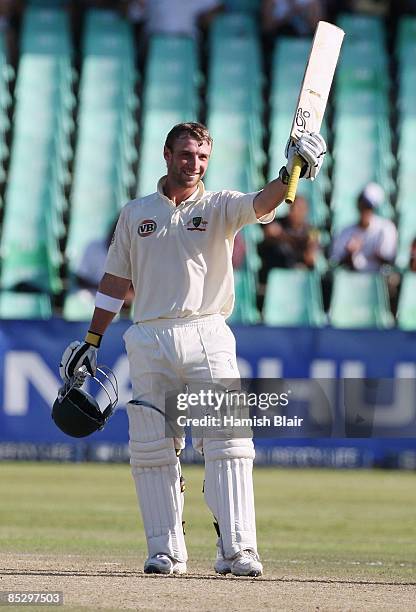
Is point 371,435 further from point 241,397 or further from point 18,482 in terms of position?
point 241,397

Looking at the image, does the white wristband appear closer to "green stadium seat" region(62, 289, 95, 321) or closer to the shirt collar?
the shirt collar

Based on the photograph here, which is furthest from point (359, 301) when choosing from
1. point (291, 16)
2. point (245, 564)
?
point (245, 564)

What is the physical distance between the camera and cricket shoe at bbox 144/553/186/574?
6.45 metres

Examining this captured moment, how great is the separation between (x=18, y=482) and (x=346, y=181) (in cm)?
603

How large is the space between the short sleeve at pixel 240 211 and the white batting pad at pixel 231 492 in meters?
0.95

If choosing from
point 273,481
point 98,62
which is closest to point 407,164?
point 98,62

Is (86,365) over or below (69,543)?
over

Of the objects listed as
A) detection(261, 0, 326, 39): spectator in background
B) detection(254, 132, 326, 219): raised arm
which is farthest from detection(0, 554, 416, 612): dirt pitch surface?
detection(261, 0, 326, 39): spectator in background

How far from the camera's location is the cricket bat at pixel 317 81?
20.9 feet

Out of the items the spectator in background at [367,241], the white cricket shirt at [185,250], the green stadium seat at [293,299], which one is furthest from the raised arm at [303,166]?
the spectator in background at [367,241]

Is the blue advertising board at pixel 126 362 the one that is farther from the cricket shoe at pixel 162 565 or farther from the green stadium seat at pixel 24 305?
the cricket shoe at pixel 162 565

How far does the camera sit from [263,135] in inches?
706

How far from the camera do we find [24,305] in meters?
14.8

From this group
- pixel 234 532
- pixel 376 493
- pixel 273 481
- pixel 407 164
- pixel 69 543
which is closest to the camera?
pixel 234 532
